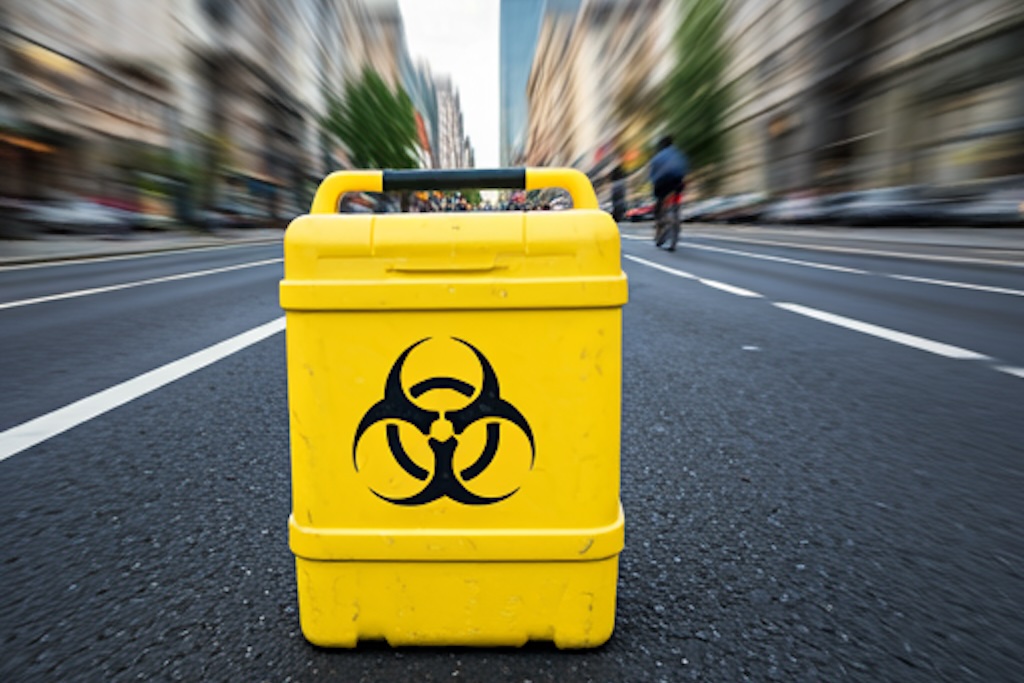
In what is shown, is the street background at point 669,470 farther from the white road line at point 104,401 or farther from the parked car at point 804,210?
the parked car at point 804,210

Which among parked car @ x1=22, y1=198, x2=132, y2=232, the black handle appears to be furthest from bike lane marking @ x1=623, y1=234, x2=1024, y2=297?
parked car @ x1=22, y1=198, x2=132, y2=232

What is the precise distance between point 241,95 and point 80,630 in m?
41.5

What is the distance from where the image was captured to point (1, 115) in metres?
19.7

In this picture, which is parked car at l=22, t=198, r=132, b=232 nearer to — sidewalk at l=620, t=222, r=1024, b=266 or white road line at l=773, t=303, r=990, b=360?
white road line at l=773, t=303, r=990, b=360

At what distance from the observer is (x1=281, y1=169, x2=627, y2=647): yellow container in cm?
123

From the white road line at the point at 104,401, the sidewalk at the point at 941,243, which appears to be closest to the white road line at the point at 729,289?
the white road line at the point at 104,401

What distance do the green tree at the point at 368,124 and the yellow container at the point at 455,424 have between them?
176 feet

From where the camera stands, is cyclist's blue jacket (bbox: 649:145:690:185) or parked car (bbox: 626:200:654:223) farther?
parked car (bbox: 626:200:654:223)

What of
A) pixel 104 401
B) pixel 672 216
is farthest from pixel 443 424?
pixel 672 216

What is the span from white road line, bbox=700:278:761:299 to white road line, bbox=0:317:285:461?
4608 millimetres

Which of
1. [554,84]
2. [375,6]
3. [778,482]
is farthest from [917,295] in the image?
[554,84]

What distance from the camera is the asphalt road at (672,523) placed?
4.19 feet

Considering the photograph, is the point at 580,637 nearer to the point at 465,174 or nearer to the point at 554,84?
the point at 465,174

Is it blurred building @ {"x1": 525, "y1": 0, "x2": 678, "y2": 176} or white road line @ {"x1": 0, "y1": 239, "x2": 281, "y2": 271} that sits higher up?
blurred building @ {"x1": 525, "y1": 0, "x2": 678, "y2": 176}
